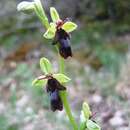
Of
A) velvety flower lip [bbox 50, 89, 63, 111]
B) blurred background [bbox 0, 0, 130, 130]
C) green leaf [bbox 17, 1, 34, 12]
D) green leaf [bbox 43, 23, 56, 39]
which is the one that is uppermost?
blurred background [bbox 0, 0, 130, 130]

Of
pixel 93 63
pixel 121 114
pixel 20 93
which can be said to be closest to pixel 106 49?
pixel 93 63

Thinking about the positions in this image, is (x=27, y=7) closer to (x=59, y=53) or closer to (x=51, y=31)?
(x=51, y=31)

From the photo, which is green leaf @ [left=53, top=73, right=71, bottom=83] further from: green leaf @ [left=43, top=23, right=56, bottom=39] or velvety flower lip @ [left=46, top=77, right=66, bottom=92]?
green leaf @ [left=43, top=23, right=56, bottom=39]

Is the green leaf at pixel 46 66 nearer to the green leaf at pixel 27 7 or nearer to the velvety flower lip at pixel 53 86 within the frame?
the velvety flower lip at pixel 53 86

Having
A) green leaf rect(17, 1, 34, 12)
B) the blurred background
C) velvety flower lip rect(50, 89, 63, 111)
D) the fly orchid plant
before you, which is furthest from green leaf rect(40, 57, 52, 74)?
the blurred background

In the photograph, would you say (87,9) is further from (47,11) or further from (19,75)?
(19,75)

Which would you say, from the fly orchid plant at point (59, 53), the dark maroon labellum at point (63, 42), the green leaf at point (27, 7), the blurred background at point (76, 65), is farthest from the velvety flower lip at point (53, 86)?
the blurred background at point (76, 65)
